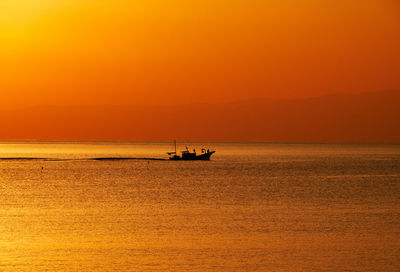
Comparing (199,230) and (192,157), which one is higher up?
(192,157)

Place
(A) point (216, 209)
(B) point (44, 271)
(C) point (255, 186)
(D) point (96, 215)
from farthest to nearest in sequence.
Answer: (C) point (255, 186) < (A) point (216, 209) < (D) point (96, 215) < (B) point (44, 271)

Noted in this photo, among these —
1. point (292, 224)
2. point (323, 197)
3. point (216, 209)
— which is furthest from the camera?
point (323, 197)

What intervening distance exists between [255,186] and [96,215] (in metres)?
37.9

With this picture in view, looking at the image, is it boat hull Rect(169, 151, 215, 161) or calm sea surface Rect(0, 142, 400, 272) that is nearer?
calm sea surface Rect(0, 142, 400, 272)

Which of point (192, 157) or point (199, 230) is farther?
point (192, 157)

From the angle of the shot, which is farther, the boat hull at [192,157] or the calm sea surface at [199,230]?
the boat hull at [192,157]

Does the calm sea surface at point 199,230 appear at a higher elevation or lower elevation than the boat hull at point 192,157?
lower

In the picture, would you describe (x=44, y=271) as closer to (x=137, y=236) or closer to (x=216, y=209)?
(x=137, y=236)

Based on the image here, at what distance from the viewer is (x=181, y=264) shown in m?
33.2

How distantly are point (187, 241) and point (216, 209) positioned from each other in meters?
18.7

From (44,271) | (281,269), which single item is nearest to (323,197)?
(281,269)

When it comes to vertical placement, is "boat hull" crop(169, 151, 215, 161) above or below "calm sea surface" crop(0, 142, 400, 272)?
above

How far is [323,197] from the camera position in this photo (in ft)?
235

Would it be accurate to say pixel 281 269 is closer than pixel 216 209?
Result: Yes
